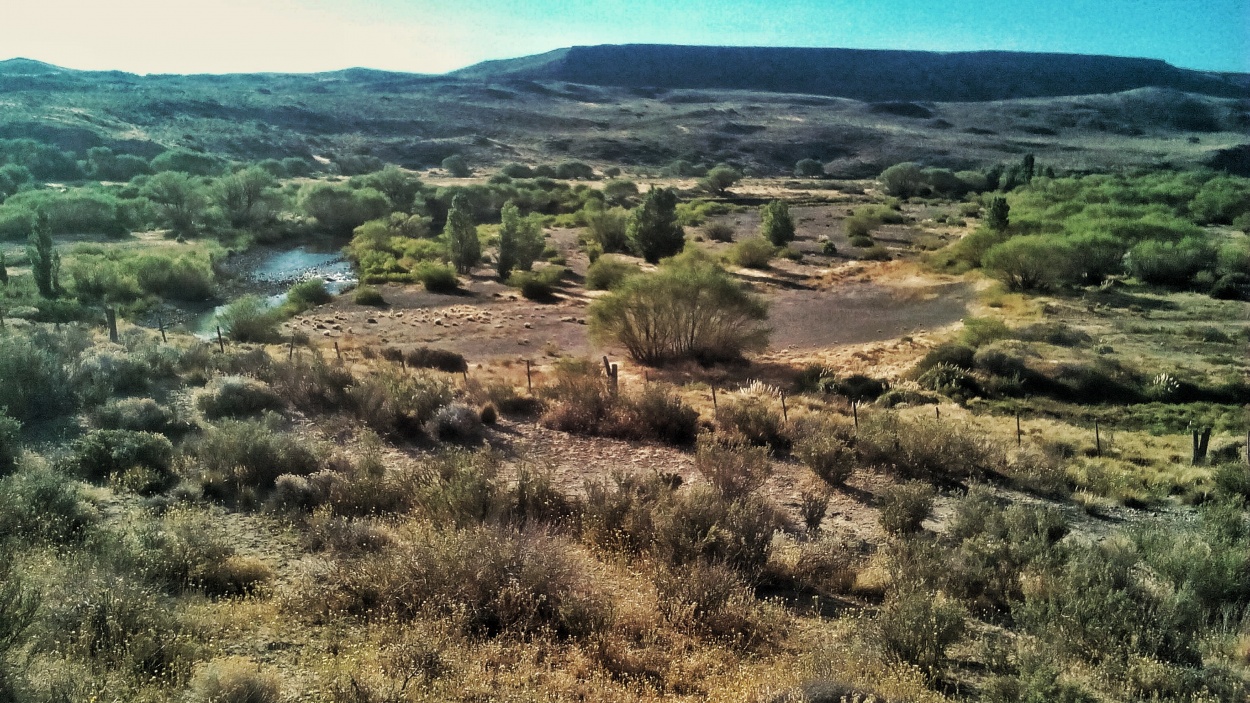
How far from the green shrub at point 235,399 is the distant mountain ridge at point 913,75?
18181 centimetres

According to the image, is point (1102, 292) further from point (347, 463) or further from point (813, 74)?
point (813, 74)

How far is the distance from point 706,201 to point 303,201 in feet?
110

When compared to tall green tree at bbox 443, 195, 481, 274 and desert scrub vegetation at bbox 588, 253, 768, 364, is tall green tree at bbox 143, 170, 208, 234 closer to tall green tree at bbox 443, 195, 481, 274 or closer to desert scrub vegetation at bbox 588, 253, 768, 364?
→ tall green tree at bbox 443, 195, 481, 274

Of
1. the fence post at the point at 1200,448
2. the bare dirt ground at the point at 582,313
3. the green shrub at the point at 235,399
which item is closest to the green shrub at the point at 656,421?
the green shrub at the point at 235,399

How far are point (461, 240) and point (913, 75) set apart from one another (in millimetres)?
172233

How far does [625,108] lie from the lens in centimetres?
15262

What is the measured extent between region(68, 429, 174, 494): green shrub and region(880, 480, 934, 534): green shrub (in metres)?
8.85

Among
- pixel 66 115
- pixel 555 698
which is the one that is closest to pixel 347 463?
pixel 555 698

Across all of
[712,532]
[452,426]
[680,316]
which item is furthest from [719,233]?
[712,532]

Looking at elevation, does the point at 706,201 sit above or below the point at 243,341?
above

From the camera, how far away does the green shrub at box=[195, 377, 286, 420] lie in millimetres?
13086

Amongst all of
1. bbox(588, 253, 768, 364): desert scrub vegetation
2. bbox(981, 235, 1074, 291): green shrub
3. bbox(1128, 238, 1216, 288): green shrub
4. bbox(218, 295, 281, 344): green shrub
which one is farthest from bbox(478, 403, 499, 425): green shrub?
bbox(1128, 238, 1216, 288): green shrub

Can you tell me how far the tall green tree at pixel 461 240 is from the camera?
40531 millimetres

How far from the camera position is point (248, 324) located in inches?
990
